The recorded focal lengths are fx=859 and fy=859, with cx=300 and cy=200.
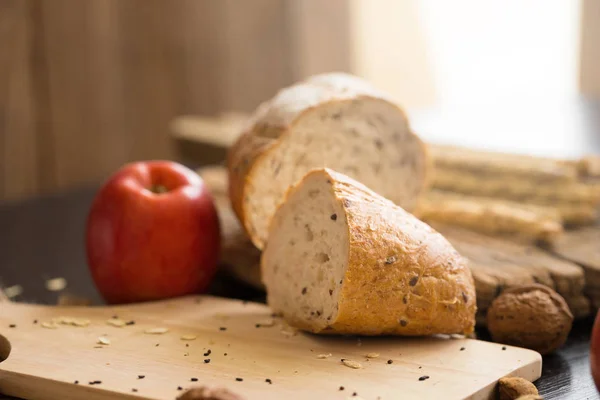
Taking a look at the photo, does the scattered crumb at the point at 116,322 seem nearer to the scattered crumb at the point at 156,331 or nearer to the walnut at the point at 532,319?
the scattered crumb at the point at 156,331

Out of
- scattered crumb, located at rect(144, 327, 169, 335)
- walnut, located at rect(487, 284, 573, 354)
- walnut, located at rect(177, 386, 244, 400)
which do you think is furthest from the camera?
scattered crumb, located at rect(144, 327, 169, 335)

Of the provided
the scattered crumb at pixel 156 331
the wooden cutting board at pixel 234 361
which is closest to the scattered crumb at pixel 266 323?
the wooden cutting board at pixel 234 361

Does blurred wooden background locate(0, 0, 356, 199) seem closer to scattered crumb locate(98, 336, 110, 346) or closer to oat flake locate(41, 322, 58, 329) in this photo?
oat flake locate(41, 322, 58, 329)

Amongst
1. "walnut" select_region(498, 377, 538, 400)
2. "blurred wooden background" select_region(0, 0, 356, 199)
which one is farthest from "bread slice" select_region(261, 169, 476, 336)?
"blurred wooden background" select_region(0, 0, 356, 199)

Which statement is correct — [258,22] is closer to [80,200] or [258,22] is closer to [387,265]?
[80,200]

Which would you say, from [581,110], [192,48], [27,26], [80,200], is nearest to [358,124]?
[80,200]

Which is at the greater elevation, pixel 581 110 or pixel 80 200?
pixel 581 110
